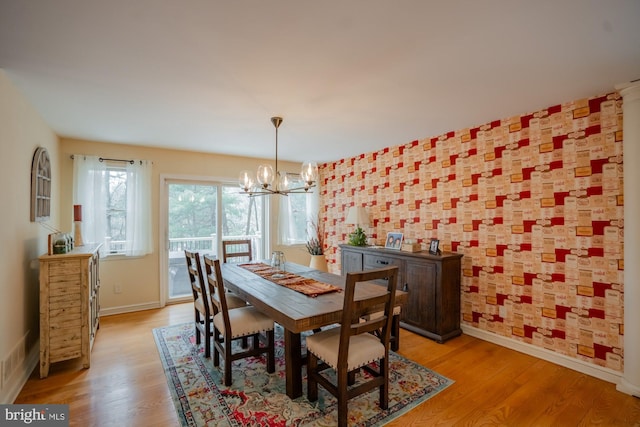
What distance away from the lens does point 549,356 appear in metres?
2.73

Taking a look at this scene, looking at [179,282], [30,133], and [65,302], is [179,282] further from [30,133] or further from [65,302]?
[30,133]

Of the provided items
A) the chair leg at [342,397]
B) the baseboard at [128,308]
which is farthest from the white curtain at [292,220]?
the chair leg at [342,397]

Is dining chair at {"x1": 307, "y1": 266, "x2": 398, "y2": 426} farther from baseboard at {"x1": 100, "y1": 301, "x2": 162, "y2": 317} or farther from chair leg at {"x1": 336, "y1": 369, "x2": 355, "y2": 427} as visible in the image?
baseboard at {"x1": 100, "y1": 301, "x2": 162, "y2": 317}

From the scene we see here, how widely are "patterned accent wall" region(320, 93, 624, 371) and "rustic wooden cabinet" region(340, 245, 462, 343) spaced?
215 mm

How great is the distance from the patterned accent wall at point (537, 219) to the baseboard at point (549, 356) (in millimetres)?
51

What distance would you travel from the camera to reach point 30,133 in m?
A: 2.68

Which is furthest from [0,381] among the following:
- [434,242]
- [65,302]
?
[434,242]

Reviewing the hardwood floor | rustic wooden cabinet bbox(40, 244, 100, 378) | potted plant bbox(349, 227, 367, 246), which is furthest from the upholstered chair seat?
potted plant bbox(349, 227, 367, 246)

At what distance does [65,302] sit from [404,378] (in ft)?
9.53

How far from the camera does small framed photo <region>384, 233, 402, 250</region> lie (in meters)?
3.88

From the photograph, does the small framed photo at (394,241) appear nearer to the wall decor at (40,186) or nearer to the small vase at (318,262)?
the small vase at (318,262)

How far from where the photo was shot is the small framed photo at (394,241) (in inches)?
153

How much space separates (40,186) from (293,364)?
2925mm


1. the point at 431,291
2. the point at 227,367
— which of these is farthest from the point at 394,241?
Answer: the point at 227,367
